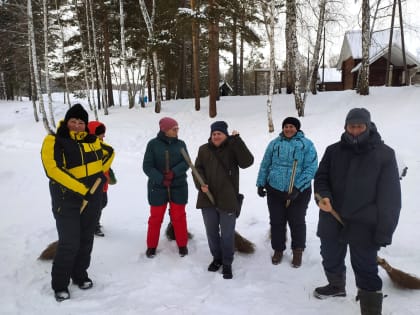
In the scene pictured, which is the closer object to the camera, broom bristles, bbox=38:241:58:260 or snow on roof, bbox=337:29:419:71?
broom bristles, bbox=38:241:58:260

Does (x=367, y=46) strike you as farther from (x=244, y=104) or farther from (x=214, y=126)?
(x=214, y=126)

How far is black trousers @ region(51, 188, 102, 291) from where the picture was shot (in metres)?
3.16

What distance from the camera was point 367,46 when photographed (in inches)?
476

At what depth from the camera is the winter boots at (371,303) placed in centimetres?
270

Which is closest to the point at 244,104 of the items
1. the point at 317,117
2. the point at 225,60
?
the point at 317,117

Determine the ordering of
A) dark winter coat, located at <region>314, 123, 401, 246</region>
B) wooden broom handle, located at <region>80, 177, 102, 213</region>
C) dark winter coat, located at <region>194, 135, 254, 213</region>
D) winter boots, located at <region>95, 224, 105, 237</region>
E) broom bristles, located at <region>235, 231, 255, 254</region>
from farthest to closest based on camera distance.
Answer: winter boots, located at <region>95, 224, 105, 237</region> → broom bristles, located at <region>235, 231, 255, 254</region> → dark winter coat, located at <region>194, 135, 254, 213</region> → wooden broom handle, located at <region>80, 177, 102, 213</region> → dark winter coat, located at <region>314, 123, 401, 246</region>

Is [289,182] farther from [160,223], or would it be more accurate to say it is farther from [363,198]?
[160,223]

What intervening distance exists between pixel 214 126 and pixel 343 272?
197cm

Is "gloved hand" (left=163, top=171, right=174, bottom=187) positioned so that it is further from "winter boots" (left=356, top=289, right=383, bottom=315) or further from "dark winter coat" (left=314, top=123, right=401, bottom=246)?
"winter boots" (left=356, top=289, right=383, bottom=315)

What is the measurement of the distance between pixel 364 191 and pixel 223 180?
150cm

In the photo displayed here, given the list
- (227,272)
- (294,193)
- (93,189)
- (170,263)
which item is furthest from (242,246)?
(93,189)

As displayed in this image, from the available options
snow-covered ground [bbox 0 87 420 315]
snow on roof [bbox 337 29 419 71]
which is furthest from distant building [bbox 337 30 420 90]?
snow-covered ground [bbox 0 87 420 315]

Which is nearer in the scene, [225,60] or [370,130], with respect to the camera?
[370,130]

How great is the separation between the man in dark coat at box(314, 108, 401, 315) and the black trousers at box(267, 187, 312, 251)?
85cm
